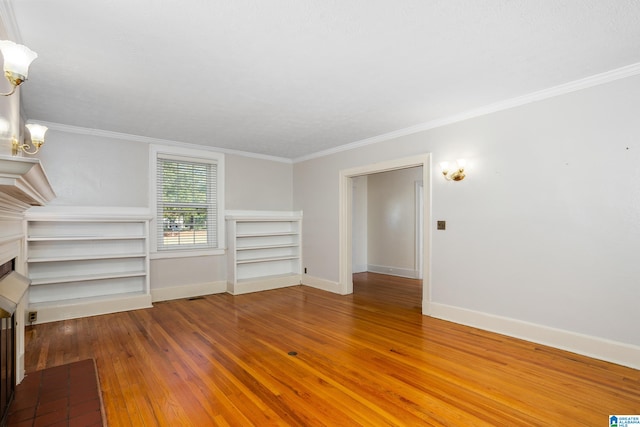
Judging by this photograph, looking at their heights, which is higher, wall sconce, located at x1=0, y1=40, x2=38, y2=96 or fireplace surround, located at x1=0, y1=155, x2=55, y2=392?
wall sconce, located at x1=0, y1=40, x2=38, y2=96

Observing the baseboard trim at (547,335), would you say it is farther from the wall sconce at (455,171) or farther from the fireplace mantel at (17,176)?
the fireplace mantel at (17,176)

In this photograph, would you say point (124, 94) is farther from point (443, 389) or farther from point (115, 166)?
point (443, 389)

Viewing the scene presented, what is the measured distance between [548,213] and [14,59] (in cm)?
419

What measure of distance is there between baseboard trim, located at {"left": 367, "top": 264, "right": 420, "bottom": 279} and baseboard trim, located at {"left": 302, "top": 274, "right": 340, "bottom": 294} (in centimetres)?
221

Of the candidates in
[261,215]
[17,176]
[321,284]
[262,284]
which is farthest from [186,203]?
[17,176]

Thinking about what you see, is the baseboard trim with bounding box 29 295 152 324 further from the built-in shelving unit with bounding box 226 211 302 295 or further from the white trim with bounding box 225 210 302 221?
the white trim with bounding box 225 210 302 221

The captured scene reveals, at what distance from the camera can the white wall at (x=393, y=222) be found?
7.06 m

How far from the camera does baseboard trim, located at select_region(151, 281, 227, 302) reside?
16.3 ft

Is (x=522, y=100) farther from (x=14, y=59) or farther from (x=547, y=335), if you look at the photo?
(x=14, y=59)

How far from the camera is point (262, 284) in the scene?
5773 millimetres

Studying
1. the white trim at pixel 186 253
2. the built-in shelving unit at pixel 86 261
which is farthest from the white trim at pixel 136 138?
the white trim at pixel 186 253

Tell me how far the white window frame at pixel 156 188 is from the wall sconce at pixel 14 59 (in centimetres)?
347

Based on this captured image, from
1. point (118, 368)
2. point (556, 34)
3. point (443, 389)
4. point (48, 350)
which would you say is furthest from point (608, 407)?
point (48, 350)

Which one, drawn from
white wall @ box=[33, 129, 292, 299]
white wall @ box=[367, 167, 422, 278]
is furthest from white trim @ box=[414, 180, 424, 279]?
white wall @ box=[33, 129, 292, 299]
